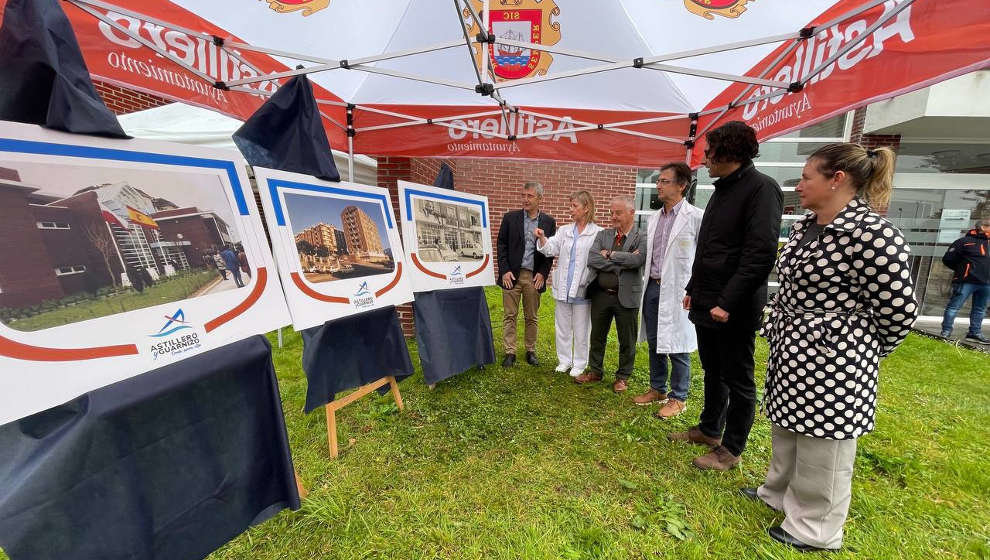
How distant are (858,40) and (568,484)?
299 cm

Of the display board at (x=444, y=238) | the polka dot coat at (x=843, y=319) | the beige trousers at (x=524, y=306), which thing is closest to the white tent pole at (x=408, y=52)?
the display board at (x=444, y=238)

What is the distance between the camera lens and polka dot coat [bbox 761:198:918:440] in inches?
58.2

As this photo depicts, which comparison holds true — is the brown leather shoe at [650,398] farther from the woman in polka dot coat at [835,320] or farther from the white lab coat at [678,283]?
the woman in polka dot coat at [835,320]

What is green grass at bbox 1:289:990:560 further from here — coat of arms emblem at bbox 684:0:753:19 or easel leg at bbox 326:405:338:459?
coat of arms emblem at bbox 684:0:753:19

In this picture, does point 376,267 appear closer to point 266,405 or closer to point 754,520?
point 266,405

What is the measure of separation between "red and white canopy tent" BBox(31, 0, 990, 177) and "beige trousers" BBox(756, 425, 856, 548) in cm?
179

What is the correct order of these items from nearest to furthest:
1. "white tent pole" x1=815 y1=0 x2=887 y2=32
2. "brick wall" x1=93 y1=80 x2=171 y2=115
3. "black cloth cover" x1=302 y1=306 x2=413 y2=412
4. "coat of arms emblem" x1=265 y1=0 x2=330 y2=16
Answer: "white tent pole" x1=815 y1=0 x2=887 y2=32 → "black cloth cover" x1=302 y1=306 x2=413 y2=412 → "coat of arms emblem" x1=265 y1=0 x2=330 y2=16 → "brick wall" x1=93 y1=80 x2=171 y2=115

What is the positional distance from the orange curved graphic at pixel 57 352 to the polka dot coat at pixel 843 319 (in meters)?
2.62

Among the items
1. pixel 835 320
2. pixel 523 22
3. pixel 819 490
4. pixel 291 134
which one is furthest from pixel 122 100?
pixel 819 490

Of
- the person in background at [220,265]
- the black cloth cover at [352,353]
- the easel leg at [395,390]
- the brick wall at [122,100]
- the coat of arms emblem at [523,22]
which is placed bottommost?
the easel leg at [395,390]

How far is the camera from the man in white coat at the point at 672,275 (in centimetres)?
278

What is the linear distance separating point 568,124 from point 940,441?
13.3ft

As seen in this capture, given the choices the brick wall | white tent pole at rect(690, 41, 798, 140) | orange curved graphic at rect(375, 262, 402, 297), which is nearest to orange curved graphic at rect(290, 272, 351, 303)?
orange curved graphic at rect(375, 262, 402, 297)

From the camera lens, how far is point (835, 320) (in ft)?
5.25
